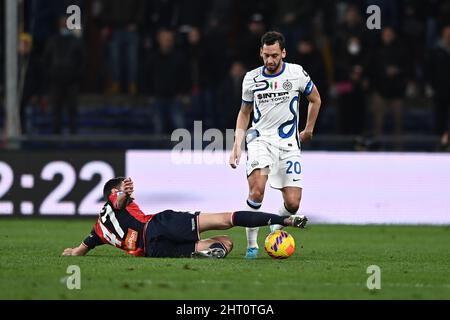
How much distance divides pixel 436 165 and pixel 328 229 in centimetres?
219

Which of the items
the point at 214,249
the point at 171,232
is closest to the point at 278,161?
the point at 214,249

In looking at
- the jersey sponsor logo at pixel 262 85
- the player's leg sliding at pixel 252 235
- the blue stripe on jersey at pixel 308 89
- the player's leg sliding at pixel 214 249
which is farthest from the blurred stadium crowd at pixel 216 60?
the player's leg sliding at pixel 214 249

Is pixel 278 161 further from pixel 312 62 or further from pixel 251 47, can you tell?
pixel 251 47

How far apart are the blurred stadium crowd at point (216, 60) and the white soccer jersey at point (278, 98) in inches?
258

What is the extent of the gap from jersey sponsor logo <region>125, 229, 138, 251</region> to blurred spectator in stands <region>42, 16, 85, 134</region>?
26.7ft

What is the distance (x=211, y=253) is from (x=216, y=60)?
29.5 ft

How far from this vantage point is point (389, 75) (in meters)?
19.8

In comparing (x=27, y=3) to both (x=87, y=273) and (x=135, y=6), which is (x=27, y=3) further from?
(x=87, y=273)

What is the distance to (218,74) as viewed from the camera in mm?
20359

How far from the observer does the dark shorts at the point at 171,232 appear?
37.8 ft

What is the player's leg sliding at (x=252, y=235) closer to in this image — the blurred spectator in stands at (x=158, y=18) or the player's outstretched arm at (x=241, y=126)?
the player's outstretched arm at (x=241, y=126)

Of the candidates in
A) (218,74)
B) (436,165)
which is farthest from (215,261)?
(218,74)

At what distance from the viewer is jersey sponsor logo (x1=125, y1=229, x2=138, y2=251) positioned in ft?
37.9
